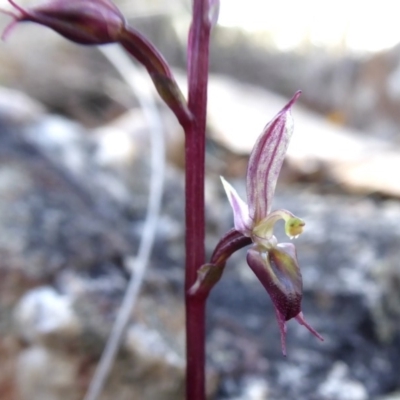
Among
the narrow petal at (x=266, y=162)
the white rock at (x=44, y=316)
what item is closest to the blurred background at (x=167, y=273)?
the white rock at (x=44, y=316)

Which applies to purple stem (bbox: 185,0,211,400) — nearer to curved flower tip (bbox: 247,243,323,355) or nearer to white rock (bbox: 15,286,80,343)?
curved flower tip (bbox: 247,243,323,355)

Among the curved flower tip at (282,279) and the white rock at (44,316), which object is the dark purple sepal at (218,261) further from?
the white rock at (44,316)

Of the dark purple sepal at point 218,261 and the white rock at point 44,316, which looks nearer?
the dark purple sepal at point 218,261

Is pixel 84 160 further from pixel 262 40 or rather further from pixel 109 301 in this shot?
pixel 262 40

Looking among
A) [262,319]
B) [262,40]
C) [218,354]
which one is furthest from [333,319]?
[262,40]

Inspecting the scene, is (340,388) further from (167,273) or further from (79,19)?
(79,19)

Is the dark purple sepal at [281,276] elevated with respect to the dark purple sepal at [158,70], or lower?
lower

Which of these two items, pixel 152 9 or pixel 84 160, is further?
pixel 152 9

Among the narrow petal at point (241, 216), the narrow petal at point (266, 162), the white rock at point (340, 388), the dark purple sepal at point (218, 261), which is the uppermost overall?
the narrow petal at point (266, 162)
